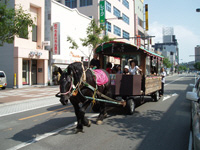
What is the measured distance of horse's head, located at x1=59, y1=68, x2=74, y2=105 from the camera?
14.5 ft

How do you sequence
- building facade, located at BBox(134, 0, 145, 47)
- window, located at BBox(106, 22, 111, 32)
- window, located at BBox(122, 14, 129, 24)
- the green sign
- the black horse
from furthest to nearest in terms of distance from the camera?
building facade, located at BBox(134, 0, 145, 47), window, located at BBox(122, 14, 129, 24), window, located at BBox(106, 22, 111, 32), the green sign, the black horse

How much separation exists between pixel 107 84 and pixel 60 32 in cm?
1820

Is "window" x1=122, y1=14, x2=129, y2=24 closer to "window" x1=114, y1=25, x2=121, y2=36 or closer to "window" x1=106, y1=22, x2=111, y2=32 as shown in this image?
Answer: "window" x1=114, y1=25, x2=121, y2=36

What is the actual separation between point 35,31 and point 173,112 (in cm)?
1899

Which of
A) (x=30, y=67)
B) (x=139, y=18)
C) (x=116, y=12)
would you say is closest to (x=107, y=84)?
(x=30, y=67)

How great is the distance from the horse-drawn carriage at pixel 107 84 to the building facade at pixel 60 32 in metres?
13.6

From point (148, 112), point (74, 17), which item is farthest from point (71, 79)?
point (74, 17)

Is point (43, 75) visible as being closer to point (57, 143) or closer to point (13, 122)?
point (13, 122)

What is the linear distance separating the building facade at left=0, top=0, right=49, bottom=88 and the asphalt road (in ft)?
45.3

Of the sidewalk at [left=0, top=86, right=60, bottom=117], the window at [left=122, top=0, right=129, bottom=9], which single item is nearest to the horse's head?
the sidewalk at [left=0, top=86, right=60, bottom=117]

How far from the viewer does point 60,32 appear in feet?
76.4

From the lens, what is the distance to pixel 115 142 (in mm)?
4594

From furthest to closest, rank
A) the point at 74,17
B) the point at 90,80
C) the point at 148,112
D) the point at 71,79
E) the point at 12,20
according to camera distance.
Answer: the point at 74,17
the point at 12,20
the point at 148,112
the point at 90,80
the point at 71,79

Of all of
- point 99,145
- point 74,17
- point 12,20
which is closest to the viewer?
point 99,145
